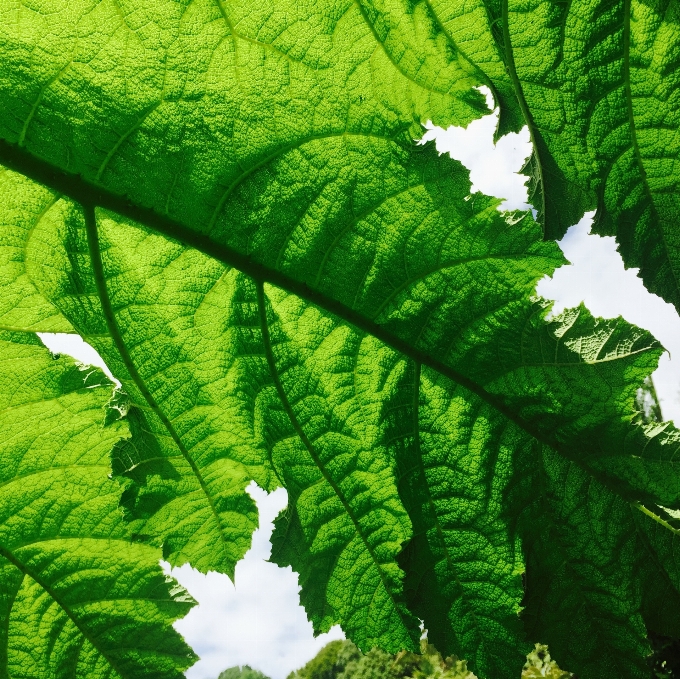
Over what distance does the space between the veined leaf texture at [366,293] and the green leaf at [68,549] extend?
0.03 meters

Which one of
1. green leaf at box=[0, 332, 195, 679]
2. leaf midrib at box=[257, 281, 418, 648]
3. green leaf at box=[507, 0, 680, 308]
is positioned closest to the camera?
green leaf at box=[507, 0, 680, 308]

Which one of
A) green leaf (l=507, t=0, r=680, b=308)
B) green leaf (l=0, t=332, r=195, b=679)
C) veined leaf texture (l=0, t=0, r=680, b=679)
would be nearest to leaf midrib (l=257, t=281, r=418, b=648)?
veined leaf texture (l=0, t=0, r=680, b=679)

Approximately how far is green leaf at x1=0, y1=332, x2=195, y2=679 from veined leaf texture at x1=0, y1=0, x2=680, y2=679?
0.03 metres

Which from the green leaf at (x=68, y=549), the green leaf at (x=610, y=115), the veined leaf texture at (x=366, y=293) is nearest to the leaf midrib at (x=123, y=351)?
the veined leaf texture at (x=366, y=293)

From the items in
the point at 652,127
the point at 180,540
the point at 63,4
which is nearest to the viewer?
the point at 63,4

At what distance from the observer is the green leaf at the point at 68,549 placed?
1811mm

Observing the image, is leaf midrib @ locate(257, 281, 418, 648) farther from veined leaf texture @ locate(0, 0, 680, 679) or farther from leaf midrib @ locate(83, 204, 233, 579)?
leaf midrib @ locate(83, 204, 233, 579)

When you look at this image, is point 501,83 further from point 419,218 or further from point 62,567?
point 62,567

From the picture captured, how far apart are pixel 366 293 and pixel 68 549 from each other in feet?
4.73

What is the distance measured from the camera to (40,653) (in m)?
2.21

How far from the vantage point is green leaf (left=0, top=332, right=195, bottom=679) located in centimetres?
181

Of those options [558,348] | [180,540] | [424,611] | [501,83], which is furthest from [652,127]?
[180,540]

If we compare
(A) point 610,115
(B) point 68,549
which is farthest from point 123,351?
(A) point 610,115

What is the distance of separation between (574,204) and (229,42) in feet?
2.60
